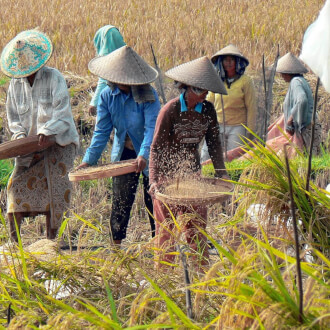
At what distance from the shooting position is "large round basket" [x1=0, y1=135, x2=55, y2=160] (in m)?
4.63

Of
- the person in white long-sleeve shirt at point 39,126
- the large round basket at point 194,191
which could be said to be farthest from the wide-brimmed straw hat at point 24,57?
the large round basket at point 194,191

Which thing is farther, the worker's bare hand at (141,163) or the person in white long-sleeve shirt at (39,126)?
the person in white long-sleeve shirt at (39,126)

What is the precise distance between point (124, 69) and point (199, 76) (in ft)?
2.74

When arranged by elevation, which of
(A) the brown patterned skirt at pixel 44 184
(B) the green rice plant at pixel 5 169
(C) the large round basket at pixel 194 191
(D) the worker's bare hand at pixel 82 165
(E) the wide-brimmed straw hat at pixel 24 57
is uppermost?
(E) the wide-brimmed straw hat at pixel 24 57

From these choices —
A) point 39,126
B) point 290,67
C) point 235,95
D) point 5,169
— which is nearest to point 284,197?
point 39,126

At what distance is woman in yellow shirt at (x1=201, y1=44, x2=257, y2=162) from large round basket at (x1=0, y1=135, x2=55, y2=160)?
194 centimetres

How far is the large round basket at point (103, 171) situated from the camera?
4.26 m

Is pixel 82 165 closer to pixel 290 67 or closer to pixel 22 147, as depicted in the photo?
pixel 22 147

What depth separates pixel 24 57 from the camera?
16.1ft

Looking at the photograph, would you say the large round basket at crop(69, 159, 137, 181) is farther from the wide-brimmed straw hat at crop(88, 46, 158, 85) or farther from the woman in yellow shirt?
the woman in yellow shirt

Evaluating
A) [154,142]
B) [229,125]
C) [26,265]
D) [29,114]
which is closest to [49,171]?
[29,114]

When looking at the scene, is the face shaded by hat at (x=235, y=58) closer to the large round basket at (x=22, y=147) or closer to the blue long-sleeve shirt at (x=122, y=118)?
the blue long-sleeve shirt at (x=122, y=118)

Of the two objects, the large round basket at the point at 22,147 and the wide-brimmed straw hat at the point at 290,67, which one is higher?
the wide-brimmed straw hat at the point at 290,67

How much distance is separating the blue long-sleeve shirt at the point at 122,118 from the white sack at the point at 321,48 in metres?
2.30
